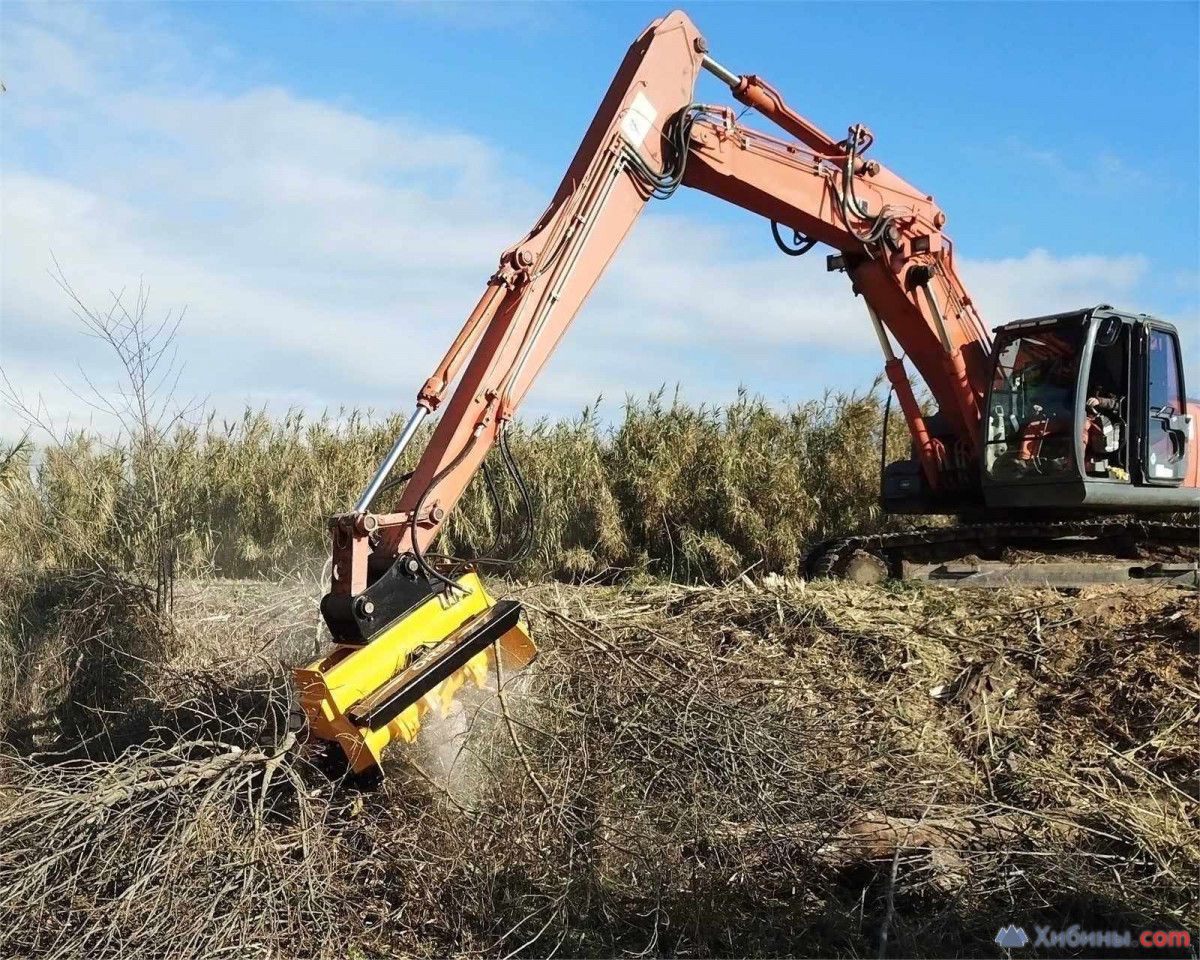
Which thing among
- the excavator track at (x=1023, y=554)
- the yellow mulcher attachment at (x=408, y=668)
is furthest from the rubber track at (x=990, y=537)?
the yellow mulcher attachment at (x=408, y=668)

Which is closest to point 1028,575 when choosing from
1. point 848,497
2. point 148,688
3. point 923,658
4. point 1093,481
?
Result: point 1093,481

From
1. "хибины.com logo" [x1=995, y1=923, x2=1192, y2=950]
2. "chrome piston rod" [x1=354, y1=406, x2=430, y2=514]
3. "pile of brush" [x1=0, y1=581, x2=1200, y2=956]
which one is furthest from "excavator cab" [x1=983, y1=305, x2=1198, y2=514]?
"chrome piston rod" [x1=354, y1=406, x2=430, y2=514]

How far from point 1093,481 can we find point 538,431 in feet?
21.2

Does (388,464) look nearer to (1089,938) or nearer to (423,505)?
(423,505)

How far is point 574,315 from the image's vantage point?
19.0 feet

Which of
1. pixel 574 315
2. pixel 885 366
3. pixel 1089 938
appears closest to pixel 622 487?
pixel 885 366

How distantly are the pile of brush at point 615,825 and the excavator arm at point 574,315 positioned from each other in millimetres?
366

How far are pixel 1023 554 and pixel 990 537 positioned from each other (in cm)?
28

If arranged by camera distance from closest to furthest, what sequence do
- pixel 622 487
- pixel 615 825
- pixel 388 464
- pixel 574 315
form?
pixel 615 825 < pixel 388 464 < pixel 574 315 < pixel 622 487

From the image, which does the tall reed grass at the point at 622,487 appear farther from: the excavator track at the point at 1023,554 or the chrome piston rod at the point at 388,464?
the chrome piston rod at the point at 388,464

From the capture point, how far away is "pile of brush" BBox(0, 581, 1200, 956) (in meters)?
4.03

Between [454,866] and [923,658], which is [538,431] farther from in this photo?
[454,866]

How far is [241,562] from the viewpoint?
1138 centimetres

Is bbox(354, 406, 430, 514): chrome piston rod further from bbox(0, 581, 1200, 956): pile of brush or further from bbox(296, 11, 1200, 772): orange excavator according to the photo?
bbox(0, 581, 1200, 956): pile of brush
